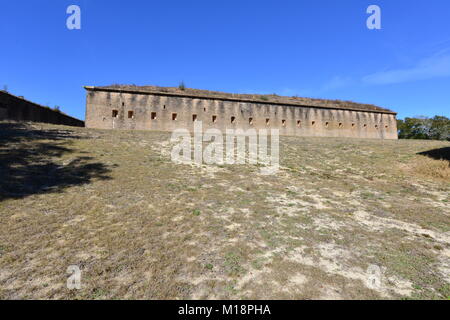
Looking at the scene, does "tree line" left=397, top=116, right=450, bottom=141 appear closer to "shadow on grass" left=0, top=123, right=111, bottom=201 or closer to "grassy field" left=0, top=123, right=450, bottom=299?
"grassy field" left=0, top=123, right=450, bottom=299

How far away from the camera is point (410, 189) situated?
929 centimetres

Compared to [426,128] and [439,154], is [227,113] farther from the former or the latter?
[426,128]

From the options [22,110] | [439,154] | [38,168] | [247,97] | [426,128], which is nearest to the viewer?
[38,168]

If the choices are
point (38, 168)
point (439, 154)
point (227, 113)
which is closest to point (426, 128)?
point (439, 154)

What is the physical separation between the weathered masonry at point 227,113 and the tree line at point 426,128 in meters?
27.5

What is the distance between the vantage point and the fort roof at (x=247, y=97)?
2467cm

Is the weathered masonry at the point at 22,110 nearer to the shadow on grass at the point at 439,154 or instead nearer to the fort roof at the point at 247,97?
the fort roof at the point at 247,97

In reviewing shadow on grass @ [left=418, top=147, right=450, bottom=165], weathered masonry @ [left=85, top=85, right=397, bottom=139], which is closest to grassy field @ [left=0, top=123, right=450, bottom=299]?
shadow on grass @ [left=418, top=147, right=450, bottom=165]

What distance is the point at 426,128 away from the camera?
170 feet

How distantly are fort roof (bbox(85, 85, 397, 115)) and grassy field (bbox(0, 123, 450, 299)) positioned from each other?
1574 centimetres

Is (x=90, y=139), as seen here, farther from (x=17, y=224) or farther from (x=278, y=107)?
(x=278, y=107)

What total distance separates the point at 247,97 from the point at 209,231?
2502 centimetres

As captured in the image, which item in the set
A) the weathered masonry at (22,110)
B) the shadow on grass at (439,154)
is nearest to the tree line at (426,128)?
the shadow on grass at (439,154)
